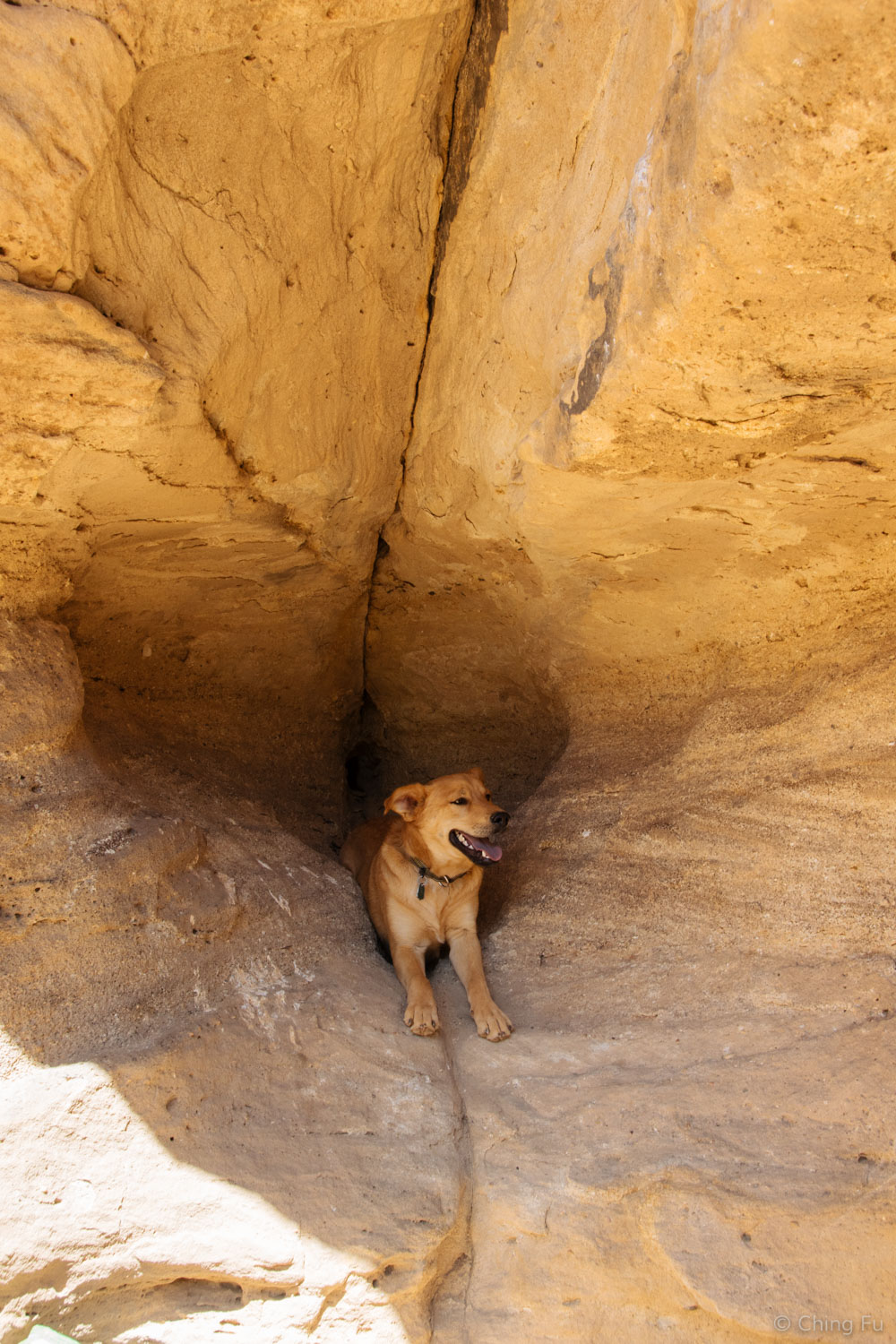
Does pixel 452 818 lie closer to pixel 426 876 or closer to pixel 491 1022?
pixel 426 876

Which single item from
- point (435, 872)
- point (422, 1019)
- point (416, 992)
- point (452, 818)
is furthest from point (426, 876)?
point (422, 1019)

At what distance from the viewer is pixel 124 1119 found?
2.85m

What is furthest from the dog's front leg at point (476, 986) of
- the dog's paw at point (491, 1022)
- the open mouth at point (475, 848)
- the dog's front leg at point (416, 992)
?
the open mouth at point (475, 848)

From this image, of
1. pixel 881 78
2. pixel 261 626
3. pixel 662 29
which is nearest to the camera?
pixel 881 78

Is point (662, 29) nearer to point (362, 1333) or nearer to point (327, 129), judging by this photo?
point (327, 129)

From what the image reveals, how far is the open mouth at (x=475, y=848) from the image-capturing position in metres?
4.18

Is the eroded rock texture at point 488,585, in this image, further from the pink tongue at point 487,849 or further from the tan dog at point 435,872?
the pink tongue at point 487,849

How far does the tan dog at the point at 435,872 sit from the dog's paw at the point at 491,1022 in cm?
31

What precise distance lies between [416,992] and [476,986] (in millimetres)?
251

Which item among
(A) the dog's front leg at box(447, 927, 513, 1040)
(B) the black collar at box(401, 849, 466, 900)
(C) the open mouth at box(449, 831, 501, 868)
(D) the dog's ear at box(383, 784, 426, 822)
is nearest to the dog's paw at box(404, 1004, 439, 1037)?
(A) the dog's front leg at box(447, 927, 513, 1040)

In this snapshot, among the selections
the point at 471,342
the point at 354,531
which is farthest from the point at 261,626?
the point at 471,342

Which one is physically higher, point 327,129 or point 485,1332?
point 327,129

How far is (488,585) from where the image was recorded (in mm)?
4727

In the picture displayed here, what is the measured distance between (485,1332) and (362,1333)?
1.21 feet
